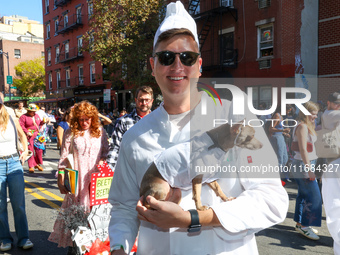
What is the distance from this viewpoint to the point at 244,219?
4.13 ft

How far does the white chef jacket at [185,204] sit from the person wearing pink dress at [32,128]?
8.47m

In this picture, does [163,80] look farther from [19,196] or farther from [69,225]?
[19,196]

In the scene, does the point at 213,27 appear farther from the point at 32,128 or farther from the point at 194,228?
the point at 194,228

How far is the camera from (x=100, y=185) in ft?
12.0

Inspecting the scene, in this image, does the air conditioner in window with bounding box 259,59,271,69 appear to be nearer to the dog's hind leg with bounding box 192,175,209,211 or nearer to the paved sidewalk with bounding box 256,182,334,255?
the paved sidewalk with bounding box 256,182,334,255

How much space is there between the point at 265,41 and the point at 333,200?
15626mm

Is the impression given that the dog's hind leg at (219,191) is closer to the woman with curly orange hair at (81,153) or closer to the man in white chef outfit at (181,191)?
the man in white chef outfit at (181,191)

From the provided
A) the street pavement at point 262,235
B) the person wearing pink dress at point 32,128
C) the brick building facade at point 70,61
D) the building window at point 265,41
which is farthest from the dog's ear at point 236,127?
the brick building facade at point 70,61

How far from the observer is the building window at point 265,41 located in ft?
53.0

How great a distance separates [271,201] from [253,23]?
56.8ft

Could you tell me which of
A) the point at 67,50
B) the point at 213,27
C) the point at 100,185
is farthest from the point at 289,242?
the point at 67,50

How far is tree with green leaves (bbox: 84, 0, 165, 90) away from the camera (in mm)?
16156

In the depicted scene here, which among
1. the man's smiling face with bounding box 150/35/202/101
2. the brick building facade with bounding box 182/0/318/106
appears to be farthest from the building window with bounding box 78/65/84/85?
the man's smiling face with bounding box 150/35/202/101

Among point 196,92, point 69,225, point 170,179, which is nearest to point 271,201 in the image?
point 170,179
